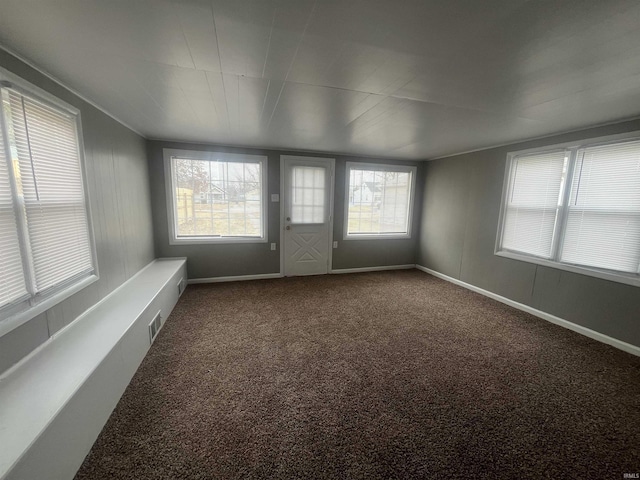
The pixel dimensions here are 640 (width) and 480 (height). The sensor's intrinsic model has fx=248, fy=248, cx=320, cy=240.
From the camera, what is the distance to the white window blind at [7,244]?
1.30 m

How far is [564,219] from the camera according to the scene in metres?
2.81

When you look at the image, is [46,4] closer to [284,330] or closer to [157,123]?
[157,123]

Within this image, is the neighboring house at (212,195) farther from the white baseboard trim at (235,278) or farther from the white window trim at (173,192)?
the white baseboard trim at (235,278)

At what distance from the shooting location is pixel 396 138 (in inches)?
126

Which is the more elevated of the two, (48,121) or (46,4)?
(46,4)

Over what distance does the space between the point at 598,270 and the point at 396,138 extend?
2.57 m

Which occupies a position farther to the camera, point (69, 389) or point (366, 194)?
point (366, 194)

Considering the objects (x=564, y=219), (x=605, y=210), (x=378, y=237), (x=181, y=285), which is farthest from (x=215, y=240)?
(x=605, y=210)

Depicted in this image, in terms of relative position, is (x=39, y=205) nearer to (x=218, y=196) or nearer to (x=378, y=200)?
(x=218, y=196)

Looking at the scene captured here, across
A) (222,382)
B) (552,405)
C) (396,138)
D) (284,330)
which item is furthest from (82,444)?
(396,138)

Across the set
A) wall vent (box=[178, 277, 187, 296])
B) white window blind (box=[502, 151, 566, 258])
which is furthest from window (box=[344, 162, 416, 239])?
wall vent (box=[178, 277, 187, 296])

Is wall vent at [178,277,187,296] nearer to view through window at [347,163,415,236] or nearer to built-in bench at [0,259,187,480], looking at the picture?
built-in bench at [0,259,187,480]

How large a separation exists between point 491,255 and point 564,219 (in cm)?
96

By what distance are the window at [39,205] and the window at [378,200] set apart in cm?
356
